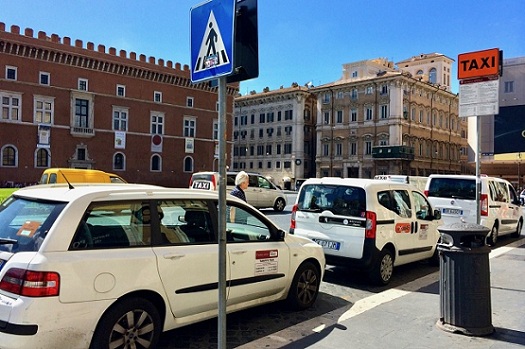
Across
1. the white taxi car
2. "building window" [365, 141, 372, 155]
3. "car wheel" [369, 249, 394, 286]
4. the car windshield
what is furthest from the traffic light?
"building window" [365, 141, 372, 155]

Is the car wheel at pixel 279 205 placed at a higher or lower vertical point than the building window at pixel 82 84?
lower

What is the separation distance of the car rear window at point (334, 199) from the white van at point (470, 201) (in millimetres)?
5795

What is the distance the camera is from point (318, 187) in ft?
24.8

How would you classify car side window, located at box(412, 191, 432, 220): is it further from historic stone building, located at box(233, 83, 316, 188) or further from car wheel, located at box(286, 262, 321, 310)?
historic stone building, located at box(233, 83, 316, 188)

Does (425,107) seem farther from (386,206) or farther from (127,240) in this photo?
(127,240)

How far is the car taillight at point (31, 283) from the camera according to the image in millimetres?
3318

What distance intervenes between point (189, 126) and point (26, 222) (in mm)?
54747

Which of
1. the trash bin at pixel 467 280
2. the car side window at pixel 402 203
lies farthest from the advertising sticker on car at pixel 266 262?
the car side window at pixel 402 203

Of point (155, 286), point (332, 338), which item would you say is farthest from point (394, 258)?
point (155, 286)

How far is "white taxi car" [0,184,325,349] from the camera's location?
3369 mm

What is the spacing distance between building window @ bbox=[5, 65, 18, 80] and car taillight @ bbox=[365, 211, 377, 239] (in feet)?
151

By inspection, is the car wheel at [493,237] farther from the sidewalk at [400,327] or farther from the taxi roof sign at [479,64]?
the sidewalk at [400,327]

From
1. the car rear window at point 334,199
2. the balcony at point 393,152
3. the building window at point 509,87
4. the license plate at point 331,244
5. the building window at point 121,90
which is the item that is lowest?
the license plate at point 331,244

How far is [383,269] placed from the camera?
7004mm
